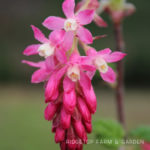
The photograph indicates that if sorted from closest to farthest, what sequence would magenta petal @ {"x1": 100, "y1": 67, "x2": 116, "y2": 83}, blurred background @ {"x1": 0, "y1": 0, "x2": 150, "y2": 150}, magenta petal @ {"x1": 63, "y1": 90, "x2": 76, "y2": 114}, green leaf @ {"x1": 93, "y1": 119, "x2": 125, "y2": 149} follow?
magenta petal @ {"x1": 63, "y1": 90, "x2": 76, "y2": 114}
magenta petal @ {"x1": 100, "y1": 67, "x2": 116, "y2": 83}
green leaf @ {"x1": 93, "y1": 119, "x2": 125, "y2": 149}
blurred background @ {"x1": 0, "y1": 0, "x2": 150, "y2": 150}

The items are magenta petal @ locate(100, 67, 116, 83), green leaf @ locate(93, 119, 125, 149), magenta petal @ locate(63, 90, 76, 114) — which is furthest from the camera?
green leaf @ locate(93, 119, 125, 149)

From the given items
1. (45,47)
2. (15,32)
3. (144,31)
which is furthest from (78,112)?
(15,32)

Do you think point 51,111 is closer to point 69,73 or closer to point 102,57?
point 69,73

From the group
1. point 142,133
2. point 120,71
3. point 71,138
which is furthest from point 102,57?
point 142,133

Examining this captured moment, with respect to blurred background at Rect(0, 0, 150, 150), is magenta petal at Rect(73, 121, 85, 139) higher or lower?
higher

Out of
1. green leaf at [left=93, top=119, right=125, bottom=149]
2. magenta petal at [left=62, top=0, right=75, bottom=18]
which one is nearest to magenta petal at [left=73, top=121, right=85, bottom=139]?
magenta petal at [left=62, top=0, right=75, bottom=18]

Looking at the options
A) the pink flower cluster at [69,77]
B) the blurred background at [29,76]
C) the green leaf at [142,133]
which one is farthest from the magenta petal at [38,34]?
the blurred background at [29,76]

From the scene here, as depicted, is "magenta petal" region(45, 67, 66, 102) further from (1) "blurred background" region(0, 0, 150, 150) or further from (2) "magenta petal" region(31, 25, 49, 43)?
(1) "blurred background" region(0, 0, 150, 150)
